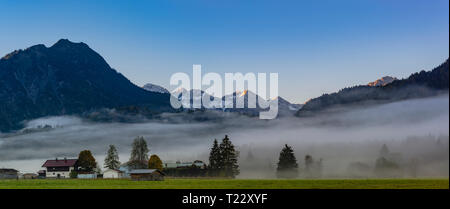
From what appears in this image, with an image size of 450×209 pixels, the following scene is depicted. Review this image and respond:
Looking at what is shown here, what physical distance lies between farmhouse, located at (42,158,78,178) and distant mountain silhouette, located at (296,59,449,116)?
3561 inches

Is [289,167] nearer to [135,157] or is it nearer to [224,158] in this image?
[224,158]

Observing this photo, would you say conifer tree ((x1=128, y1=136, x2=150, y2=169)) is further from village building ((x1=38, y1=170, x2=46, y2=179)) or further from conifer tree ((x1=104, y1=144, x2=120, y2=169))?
village building ((x1=38, y1=170, x2=46, y2=179))

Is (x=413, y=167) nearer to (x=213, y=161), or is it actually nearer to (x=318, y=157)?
(x=318, y=157)

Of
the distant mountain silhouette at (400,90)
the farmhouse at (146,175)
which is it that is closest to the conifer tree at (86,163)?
the farmhouse at (146,175)

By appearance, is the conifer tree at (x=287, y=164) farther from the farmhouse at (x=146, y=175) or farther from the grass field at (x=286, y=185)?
the grass field at (x=286, y=185)

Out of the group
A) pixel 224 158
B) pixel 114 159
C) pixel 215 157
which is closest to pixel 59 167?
pixel 114 159

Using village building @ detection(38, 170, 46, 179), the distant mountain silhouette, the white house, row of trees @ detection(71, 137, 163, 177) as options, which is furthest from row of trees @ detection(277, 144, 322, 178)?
village building @ detection(38, 170, 46, 179)

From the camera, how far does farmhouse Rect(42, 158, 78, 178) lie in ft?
504

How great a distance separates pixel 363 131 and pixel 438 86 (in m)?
61.7

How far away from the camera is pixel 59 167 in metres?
159

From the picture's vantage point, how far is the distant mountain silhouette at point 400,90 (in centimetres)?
7815

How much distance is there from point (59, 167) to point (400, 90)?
335 feet
